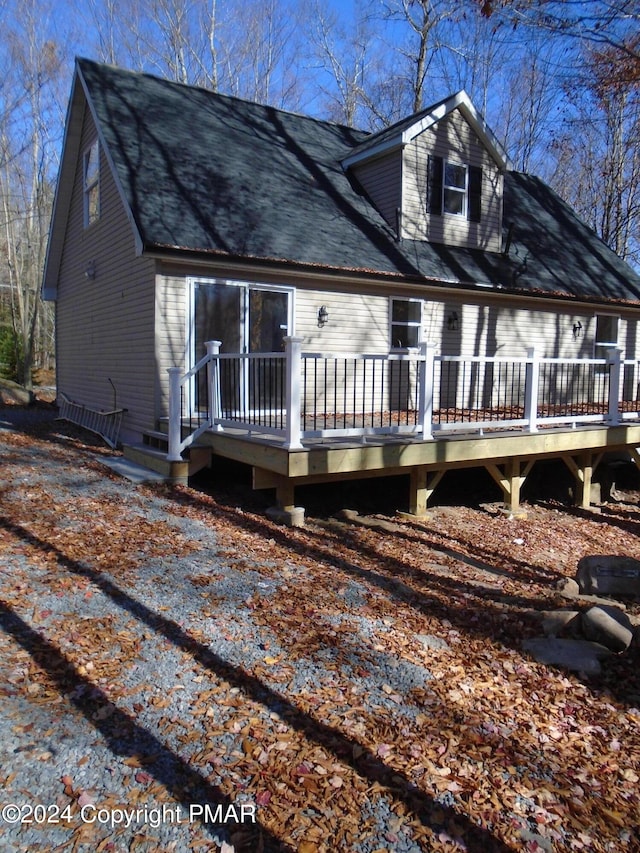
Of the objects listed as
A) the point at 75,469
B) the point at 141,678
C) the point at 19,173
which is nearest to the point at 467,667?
the point at 141,678

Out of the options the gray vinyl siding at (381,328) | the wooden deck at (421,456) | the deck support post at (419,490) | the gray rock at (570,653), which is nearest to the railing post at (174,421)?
the wooden deck at (421,456)

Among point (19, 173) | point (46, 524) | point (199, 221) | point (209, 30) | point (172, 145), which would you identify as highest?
point (209, 30)

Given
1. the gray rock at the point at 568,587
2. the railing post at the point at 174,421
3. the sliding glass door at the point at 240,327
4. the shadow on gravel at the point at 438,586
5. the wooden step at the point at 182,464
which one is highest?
the sliding glass door at the point at 240,327

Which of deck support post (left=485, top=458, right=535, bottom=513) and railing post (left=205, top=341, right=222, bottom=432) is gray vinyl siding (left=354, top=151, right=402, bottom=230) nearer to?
→ deck support post (left=485, top=458, right=535, bottom=513)

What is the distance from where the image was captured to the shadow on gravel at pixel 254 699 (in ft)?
8.56

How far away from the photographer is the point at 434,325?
11992 millimetres

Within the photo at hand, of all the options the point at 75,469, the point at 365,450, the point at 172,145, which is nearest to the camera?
the point at 365,450

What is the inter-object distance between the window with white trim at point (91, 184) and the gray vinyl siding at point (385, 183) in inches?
198

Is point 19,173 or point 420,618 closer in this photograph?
point 420,618

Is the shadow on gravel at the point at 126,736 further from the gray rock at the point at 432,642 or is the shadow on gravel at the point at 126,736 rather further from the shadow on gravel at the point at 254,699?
the gray rock at the point at 432,642

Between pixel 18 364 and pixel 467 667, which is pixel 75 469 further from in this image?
pixel 18 364

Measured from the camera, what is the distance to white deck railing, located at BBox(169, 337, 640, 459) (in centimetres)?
A: 680

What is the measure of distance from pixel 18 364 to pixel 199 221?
15.9 metres

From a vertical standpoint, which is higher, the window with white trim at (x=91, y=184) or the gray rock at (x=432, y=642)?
the window with white trim at (x=91, y=184)
